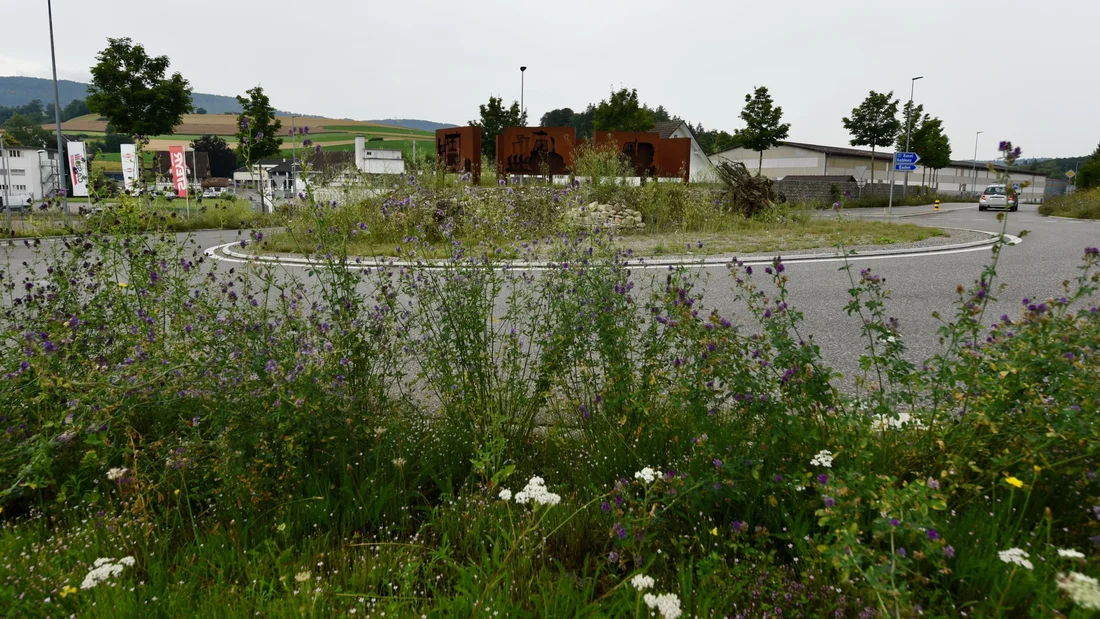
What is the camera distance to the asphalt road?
565 centimetres

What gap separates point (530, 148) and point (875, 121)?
33257 millimetres

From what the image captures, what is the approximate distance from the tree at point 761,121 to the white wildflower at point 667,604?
4850 centimetres

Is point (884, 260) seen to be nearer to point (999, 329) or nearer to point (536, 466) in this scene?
point (999, 329)

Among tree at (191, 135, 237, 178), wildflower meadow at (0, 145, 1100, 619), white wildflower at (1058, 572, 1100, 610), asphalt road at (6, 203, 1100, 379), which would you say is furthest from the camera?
tree at (191, 135, 237, 178)

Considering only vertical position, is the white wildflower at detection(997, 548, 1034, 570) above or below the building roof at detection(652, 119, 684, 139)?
below

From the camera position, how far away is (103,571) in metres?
2.04

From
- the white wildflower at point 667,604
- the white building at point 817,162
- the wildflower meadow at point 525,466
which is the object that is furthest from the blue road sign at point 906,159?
the white wildflower at point 667,604

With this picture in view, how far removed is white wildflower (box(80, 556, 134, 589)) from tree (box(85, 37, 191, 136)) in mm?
33854

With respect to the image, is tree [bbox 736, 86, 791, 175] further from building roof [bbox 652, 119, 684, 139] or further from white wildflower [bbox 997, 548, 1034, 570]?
white wildflower [bbox 997, 548, 1034, 570]

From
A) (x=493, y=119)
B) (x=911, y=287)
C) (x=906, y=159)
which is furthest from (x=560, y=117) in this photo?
(x=911, y=287)

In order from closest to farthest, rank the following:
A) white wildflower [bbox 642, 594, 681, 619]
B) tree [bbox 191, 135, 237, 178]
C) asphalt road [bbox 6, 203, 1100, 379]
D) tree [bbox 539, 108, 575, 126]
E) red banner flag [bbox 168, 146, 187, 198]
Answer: white wildflower [bbox 642, 594, 681, 619] < asphalt road [bbox 6, 203, 1100, 379] < red banner flag [bbox 168, 146, 187, 198] < tree [bbox 191, 135, 237, 178] < tree [bbox 539, 108, 575, 126]

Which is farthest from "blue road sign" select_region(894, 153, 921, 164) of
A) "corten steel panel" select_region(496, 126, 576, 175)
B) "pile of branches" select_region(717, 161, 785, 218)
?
"corten steel panel" select_region(496, 126, 576, 175)

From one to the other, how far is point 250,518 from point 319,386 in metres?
0.56

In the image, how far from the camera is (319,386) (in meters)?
2.72
